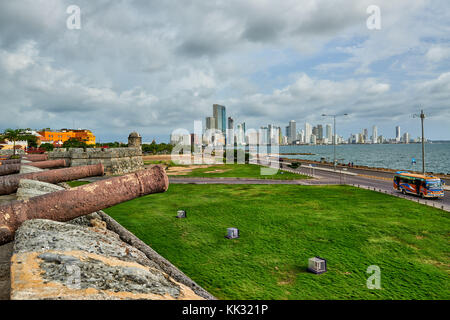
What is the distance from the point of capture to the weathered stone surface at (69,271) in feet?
8.27

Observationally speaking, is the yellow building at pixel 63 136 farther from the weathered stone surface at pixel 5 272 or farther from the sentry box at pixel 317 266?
the weathered stone surface at pixel 5 272

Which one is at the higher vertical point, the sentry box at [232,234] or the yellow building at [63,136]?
the yellow building at [63,136]

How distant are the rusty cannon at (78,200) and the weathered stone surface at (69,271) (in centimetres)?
25

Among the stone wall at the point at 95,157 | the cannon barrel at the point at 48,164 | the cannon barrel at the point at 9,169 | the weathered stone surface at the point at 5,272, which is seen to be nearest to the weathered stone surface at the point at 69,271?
the weathered stone surface at the point at 5,272

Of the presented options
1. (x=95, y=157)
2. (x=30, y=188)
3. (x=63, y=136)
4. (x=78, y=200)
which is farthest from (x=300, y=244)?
(x=63, y=136)

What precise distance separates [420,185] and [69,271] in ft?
89.3

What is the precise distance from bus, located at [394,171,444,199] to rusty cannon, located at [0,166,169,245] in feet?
81.3

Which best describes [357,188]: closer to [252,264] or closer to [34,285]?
[252,264]

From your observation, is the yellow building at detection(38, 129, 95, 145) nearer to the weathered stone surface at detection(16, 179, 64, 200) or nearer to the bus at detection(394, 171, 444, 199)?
the bus at detection(394, 171, 444, 199)

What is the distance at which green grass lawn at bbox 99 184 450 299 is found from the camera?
817cm

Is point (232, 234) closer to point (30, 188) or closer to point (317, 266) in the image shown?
point (317, 266)
